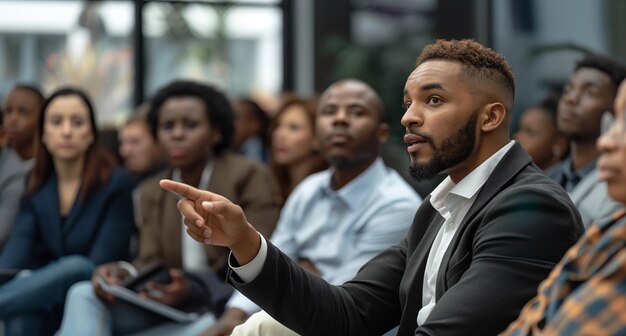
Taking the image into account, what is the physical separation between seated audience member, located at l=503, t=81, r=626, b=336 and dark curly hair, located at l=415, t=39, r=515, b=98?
29.3 inches

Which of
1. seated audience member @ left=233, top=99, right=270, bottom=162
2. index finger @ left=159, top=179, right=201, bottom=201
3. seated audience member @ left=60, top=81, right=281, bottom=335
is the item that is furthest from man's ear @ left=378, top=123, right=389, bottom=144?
seated audience member @ left=233, top=99, right=270, bottom=162

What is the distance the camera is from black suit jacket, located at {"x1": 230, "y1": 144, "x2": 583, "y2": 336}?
2461mm

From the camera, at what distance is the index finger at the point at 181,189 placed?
2.54 meters

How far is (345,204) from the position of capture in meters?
4.59

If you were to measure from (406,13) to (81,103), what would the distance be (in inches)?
127

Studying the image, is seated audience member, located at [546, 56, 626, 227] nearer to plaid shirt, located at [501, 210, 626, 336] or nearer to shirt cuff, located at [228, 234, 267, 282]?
shirt cuff, located at [228, 234, 267, 282]

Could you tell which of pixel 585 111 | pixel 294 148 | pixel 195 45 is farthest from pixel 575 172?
pixel 195 45

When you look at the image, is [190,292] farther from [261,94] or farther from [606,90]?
[261,94]

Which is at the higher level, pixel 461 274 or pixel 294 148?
pixel 461 274

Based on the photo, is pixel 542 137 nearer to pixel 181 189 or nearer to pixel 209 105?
pixel 209 105

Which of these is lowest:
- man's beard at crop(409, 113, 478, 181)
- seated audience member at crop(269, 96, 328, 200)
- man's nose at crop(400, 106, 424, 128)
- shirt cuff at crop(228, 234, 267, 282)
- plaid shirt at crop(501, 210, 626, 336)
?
seated audience member at crop(269, 96, 328, 200)

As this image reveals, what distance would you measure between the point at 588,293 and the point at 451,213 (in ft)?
2.80

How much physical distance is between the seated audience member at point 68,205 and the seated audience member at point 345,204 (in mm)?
803

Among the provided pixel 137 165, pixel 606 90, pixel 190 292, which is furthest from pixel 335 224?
pixel 137 165
